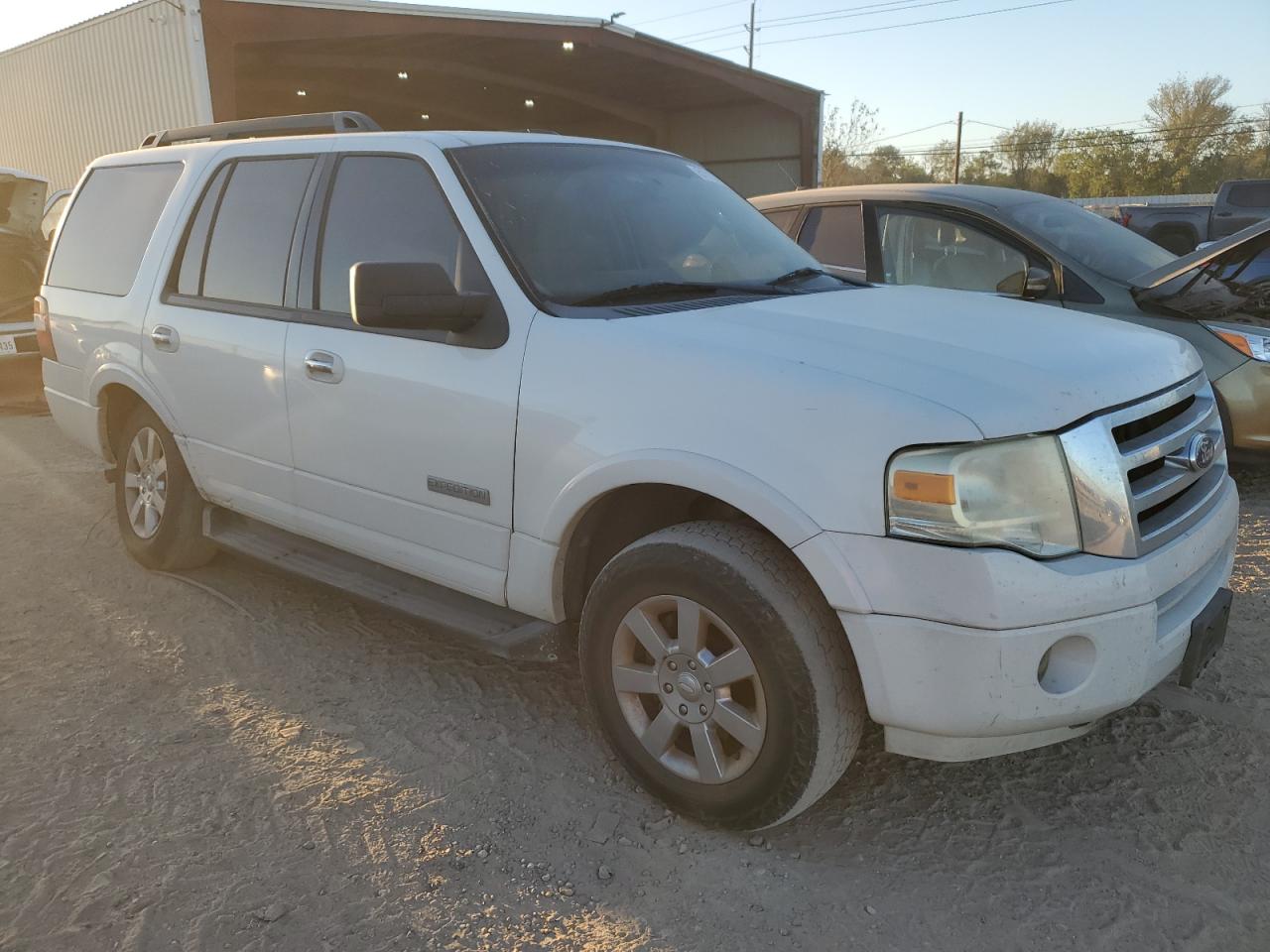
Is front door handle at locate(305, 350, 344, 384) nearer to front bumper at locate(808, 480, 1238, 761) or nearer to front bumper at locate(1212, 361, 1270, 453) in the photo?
front bumper at locate(808, 480, 1238, 761)

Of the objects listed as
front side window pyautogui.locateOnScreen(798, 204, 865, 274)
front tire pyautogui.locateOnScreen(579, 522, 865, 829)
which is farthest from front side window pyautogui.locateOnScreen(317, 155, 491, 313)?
front side window pyautogui.locateOnScreen(798, 204, 865, 274)

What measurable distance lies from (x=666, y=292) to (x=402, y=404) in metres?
0.93

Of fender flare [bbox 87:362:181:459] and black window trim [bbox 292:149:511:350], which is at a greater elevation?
black window trim [bbox 292:149:511:350]

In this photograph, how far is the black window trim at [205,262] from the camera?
3.62 meters

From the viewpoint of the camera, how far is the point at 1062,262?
552 cm

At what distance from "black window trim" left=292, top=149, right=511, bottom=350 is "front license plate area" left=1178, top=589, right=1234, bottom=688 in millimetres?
2029

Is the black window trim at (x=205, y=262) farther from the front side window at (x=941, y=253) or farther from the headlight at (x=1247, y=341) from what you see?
the headlight at (x=1247, y=341)

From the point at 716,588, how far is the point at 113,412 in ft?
11.8

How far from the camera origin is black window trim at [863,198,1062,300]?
5.54 m

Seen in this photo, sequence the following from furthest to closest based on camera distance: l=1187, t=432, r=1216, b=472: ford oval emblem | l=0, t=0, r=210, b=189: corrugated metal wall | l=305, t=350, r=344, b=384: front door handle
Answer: l=0, t=0, r=210, b=189: corrugated metal wall, l=305, t=350, r=344, b=384: front door handle, l=1187, t=432, r=1216, b=472: ford oval emblem

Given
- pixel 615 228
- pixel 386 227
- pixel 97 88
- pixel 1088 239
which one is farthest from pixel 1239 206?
pixel 97 88

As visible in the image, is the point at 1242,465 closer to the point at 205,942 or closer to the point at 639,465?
the point at 639,465

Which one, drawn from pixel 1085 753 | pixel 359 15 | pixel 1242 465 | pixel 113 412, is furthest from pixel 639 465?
pixel 359 15

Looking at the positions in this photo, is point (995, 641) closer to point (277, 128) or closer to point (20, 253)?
point (277, 128)
